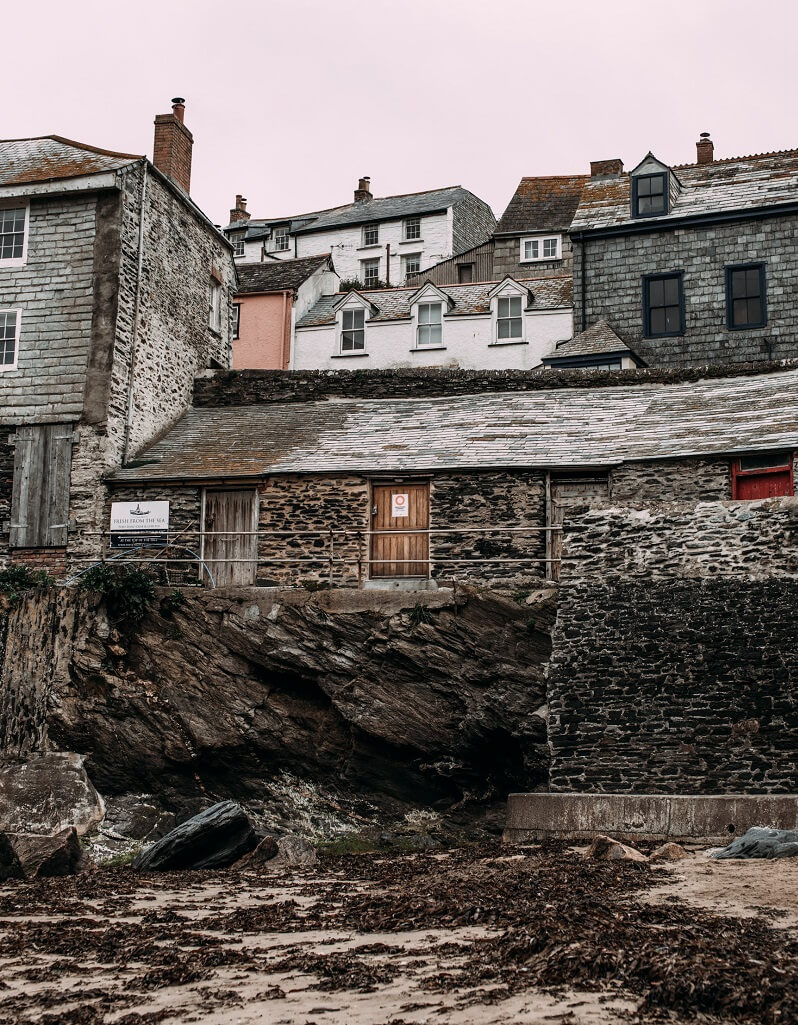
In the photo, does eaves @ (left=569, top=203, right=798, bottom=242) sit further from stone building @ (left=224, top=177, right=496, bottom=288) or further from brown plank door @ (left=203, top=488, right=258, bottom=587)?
stone building @ (left=224, top=177, right=496, bottom=288)

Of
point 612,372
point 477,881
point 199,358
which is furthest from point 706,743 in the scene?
point 199,358

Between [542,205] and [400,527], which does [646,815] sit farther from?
[542,205]

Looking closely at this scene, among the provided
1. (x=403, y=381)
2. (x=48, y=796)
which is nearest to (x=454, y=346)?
(x=403, y=381)

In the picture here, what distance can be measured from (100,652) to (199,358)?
960cm

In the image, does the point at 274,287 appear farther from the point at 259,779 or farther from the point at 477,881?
the point at 477,881

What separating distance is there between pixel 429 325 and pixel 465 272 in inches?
352

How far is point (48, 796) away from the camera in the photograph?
59.2ft

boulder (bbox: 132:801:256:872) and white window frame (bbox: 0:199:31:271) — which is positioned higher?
white window frame (bbox: 0:199:31:271)

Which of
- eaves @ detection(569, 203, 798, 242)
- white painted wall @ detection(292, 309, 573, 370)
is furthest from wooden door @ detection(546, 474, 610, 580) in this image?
white painted wall @ detection(292, 309, 573, 370)

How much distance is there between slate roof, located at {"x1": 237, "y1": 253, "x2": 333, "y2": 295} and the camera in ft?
127

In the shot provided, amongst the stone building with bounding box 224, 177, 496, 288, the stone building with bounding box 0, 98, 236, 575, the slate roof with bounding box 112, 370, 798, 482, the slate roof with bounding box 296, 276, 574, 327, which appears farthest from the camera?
the stone building with bounding box 224, 177, 496, 288

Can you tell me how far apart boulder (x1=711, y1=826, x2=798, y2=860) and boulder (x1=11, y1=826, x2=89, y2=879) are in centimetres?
783

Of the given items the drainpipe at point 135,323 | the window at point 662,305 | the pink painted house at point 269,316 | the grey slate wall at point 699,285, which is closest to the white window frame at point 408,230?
the pink painted house at point 269,316

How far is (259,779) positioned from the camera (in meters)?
18.8
